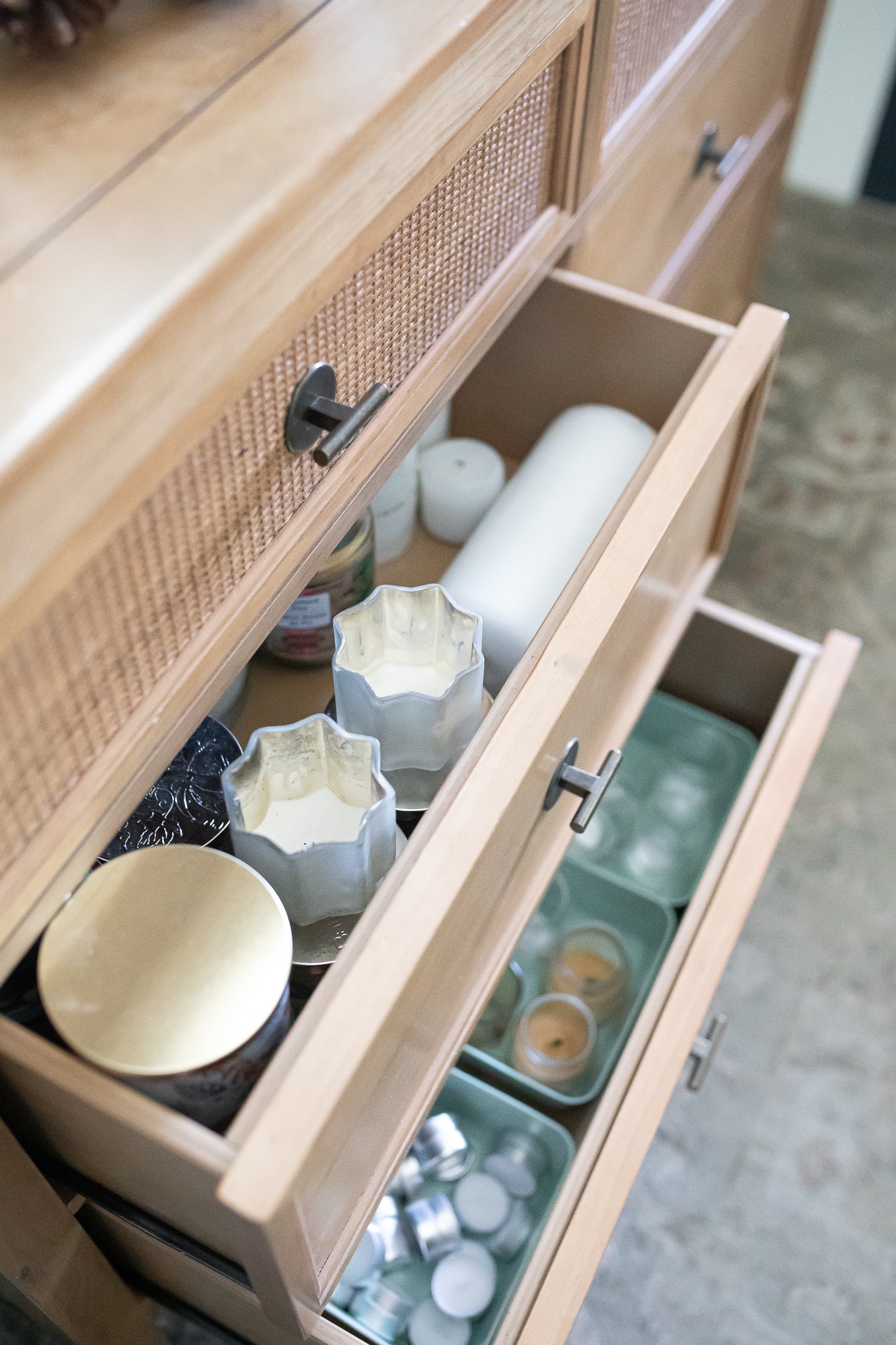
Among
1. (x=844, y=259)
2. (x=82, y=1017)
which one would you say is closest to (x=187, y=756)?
(x=82, y=1017)

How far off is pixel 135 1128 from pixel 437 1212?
0.46m

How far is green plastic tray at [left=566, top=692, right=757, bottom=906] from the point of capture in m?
0.94

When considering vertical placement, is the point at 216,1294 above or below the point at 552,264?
below

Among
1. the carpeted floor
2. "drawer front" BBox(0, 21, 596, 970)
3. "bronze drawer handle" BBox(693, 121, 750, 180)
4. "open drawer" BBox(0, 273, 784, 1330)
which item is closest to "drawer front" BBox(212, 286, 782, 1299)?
"open drawer" BBox(0, 273, 784, 1330)

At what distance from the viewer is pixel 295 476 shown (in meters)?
0.46

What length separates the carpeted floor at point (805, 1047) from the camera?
872 millimetres

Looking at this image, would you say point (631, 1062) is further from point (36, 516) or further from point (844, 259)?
point (844, 259)

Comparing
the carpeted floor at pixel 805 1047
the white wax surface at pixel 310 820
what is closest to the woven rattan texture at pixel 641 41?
the white wax surface at pixel 310 820

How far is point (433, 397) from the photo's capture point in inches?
21.8

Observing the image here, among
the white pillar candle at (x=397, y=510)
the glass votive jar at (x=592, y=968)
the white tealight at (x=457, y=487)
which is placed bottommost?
the glass votive jar at (x=592, y=968)

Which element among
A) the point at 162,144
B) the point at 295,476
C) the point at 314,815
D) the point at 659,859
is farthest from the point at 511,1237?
the point at 162,144

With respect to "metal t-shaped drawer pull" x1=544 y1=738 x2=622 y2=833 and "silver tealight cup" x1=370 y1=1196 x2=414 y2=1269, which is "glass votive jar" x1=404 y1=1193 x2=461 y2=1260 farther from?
"metal t-shaped drawer pull" x1=544 y1=738 x2=622 y2=833

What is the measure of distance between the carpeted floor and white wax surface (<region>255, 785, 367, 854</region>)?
0.52 metres

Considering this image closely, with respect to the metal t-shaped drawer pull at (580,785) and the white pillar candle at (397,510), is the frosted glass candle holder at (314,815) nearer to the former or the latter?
the metal t-shaped drawer pull at (580,785)
